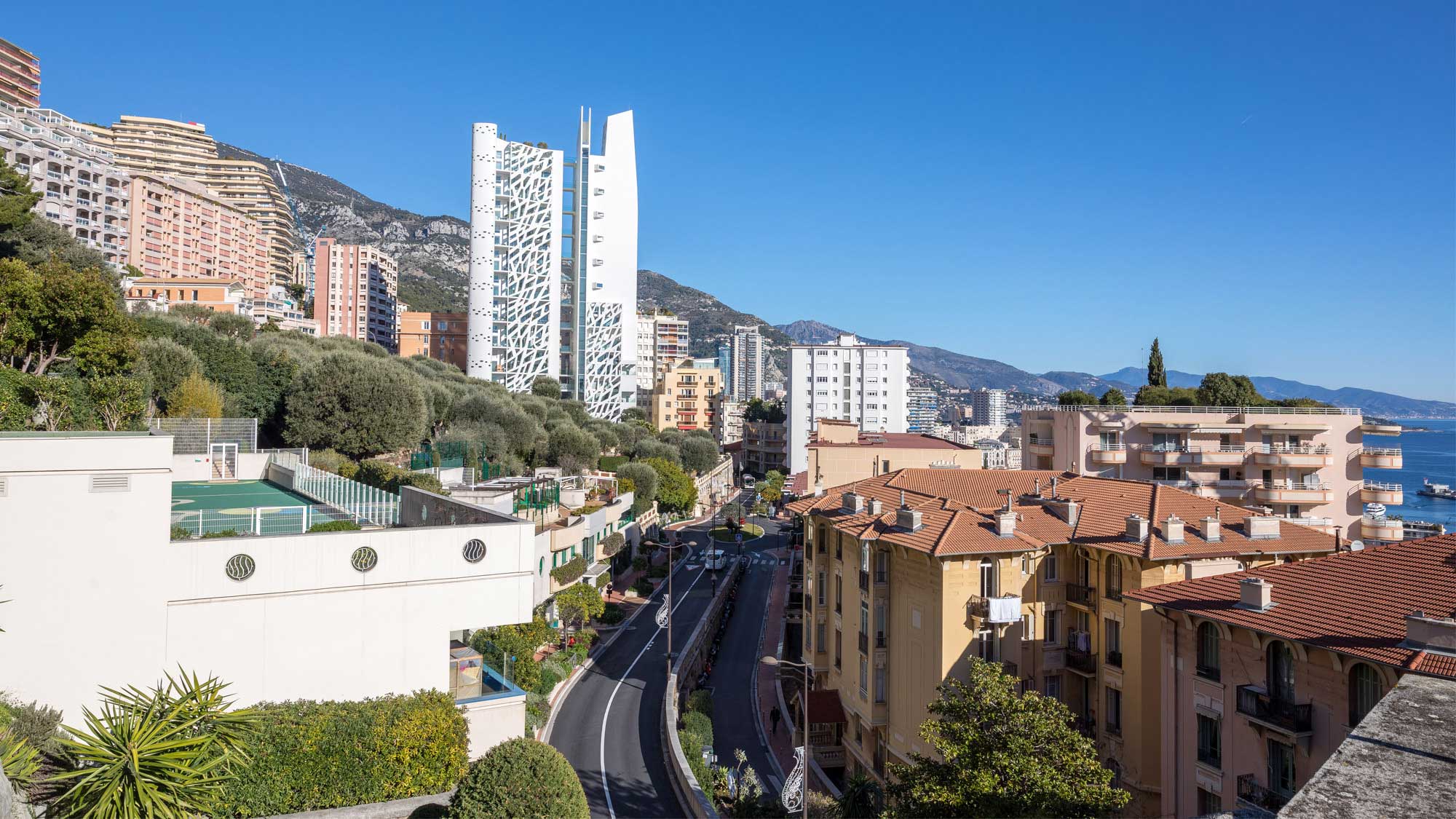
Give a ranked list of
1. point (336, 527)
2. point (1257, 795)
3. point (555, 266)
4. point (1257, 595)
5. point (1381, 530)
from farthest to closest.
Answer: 1. point (555, 266)
2. point (1381, 530)
3. point (336, 527)
4. point (1257, 595)
5. point (1257, 795)

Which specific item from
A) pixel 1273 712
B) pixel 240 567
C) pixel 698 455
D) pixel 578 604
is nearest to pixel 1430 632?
pixel 1273 712

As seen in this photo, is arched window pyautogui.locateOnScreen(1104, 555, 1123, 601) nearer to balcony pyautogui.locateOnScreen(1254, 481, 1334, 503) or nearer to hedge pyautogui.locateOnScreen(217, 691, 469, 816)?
hedge pyautogui.locateOnScreen(217, 691, 469, 816)

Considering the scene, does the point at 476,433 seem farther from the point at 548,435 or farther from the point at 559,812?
the point at 559,812

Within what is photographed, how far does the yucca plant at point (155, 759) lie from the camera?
36.5 ft

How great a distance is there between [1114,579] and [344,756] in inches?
742

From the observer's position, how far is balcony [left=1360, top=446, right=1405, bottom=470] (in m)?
43.4

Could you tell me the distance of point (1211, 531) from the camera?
21.8 meters

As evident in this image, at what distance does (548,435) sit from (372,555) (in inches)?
2151

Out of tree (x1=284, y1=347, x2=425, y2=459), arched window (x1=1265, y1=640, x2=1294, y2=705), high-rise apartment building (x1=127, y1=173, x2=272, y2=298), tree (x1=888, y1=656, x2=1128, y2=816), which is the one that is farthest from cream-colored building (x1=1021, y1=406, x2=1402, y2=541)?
high-rise apartment building (x1=127, y1=173, x2=272, y2=298)

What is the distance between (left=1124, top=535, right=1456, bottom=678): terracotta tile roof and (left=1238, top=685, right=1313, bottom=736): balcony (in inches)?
47.5

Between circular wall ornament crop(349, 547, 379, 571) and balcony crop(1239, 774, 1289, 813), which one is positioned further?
circular wall ornament crop(349, 547, 379, 571)

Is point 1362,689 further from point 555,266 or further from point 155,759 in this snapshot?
point 555,266

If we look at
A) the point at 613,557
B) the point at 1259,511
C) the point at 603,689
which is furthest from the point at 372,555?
the point at 613,557

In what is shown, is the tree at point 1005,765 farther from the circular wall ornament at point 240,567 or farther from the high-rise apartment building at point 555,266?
the high-rise apartment building at point 555,266
